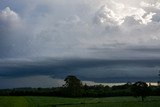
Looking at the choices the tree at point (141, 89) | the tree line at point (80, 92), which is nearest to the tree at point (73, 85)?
the tree line at point (80, 92)

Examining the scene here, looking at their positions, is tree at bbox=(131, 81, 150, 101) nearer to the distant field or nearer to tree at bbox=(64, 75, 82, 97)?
the distant field

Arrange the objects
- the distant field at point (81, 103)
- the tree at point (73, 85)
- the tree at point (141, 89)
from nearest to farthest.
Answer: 1. the distant field at point (81, 103)
2. the tree at point (141, 89)
3. the tree at point (73, 85)

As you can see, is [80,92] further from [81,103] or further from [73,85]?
[81,103]

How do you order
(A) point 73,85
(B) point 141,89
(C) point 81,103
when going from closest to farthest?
(C) point 81,103 < (B) point 141,89 < (A) point 73,85

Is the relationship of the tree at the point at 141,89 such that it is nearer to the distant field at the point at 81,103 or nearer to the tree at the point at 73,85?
the distant field at the point at 81,103

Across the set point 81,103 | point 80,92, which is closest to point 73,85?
point 80,92

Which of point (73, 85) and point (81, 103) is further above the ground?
point (73, 85)

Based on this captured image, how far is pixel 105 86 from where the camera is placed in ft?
623

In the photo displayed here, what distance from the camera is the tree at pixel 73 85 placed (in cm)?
12516

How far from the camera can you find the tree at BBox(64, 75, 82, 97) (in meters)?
125

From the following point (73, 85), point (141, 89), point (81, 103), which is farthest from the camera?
point (73, 85)

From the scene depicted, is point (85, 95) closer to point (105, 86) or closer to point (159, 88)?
point (159, 88)

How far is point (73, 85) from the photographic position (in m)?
126

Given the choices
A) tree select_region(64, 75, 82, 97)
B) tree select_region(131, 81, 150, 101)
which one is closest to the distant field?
tree select_region(131, 81, 150, 101)
